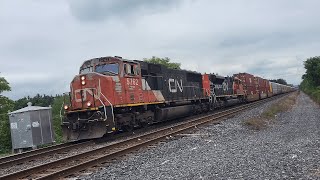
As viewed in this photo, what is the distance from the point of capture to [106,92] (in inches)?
547

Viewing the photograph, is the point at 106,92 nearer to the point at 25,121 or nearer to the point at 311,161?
the point at 25,121

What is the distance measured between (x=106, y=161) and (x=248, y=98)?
34.4m

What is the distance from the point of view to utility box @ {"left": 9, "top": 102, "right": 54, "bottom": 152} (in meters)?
14.6

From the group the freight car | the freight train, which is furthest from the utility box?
the freight car

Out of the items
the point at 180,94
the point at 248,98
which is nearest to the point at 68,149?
the point at 180,94

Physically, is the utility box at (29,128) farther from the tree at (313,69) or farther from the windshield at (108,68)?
the tree at (313,69)

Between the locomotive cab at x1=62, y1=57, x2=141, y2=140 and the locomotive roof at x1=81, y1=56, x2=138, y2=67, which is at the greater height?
the locomotive roof at x1=81, y1=56, x2=138, y2=67

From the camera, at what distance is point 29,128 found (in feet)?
47.7

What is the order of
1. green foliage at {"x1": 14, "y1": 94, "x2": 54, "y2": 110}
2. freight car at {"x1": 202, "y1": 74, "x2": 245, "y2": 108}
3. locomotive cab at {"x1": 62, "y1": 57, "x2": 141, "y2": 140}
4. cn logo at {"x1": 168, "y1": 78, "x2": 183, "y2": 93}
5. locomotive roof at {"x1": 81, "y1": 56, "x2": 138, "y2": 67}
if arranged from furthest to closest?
green foliage at {"x1": 14, "y1": 94, "x2": 54, "y2": 110} → freight car at {"x1": 202, "y1": 74, "x2": 245, "y2": 108} → cn logo at {"x1": 168, "y1": 78, "x2": 183, "y2": 93} → locomotive roof at {"x1": 81, "y1": 56, "x2": 138, "y2": 67} → locomotive cab at {"x1": 62, "y1": 57, "x2": 141, "y2": 140}

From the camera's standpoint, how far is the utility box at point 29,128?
14594mm

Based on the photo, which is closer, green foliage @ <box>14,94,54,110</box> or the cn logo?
the cn logo

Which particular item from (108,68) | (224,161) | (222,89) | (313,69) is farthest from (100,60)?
(313,69)

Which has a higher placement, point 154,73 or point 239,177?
point 154,73

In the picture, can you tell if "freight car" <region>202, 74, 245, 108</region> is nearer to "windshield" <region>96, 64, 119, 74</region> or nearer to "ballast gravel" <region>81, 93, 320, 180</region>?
"windshield" <region>96, 64, 119, 74</region>
